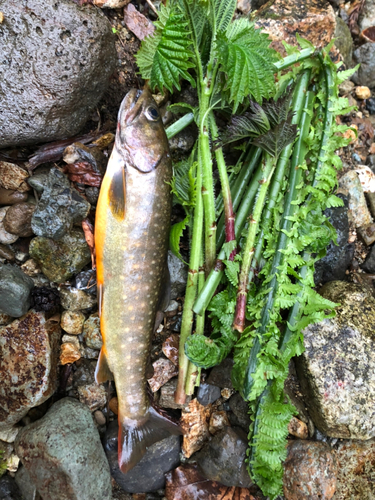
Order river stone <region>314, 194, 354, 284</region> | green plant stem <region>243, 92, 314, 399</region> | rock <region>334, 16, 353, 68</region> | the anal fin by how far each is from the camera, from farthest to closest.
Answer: rock <region>334, 16, 353, 68</region>
river stone <region>314, 194, 354, 284</region>
the anal fin
green plant stem <region>243, 92, 314, 399</region>

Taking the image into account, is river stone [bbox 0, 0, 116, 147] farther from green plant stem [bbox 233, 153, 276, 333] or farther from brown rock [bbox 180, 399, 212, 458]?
brown rock [bbox 180, 399, 212, 458]

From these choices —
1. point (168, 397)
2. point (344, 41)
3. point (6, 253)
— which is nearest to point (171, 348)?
point (168, 397)

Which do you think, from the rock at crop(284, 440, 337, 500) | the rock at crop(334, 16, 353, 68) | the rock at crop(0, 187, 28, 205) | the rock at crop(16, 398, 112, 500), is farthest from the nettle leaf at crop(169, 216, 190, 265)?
the rock at crop(334, 16, 353, 68)

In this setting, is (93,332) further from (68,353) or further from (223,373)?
(223,373)

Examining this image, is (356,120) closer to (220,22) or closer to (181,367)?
(220,22)

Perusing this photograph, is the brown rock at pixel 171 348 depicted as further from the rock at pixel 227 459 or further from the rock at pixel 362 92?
the rock at pixel 362 92

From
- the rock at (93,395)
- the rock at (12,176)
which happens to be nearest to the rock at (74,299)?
the rock at (93,395)
